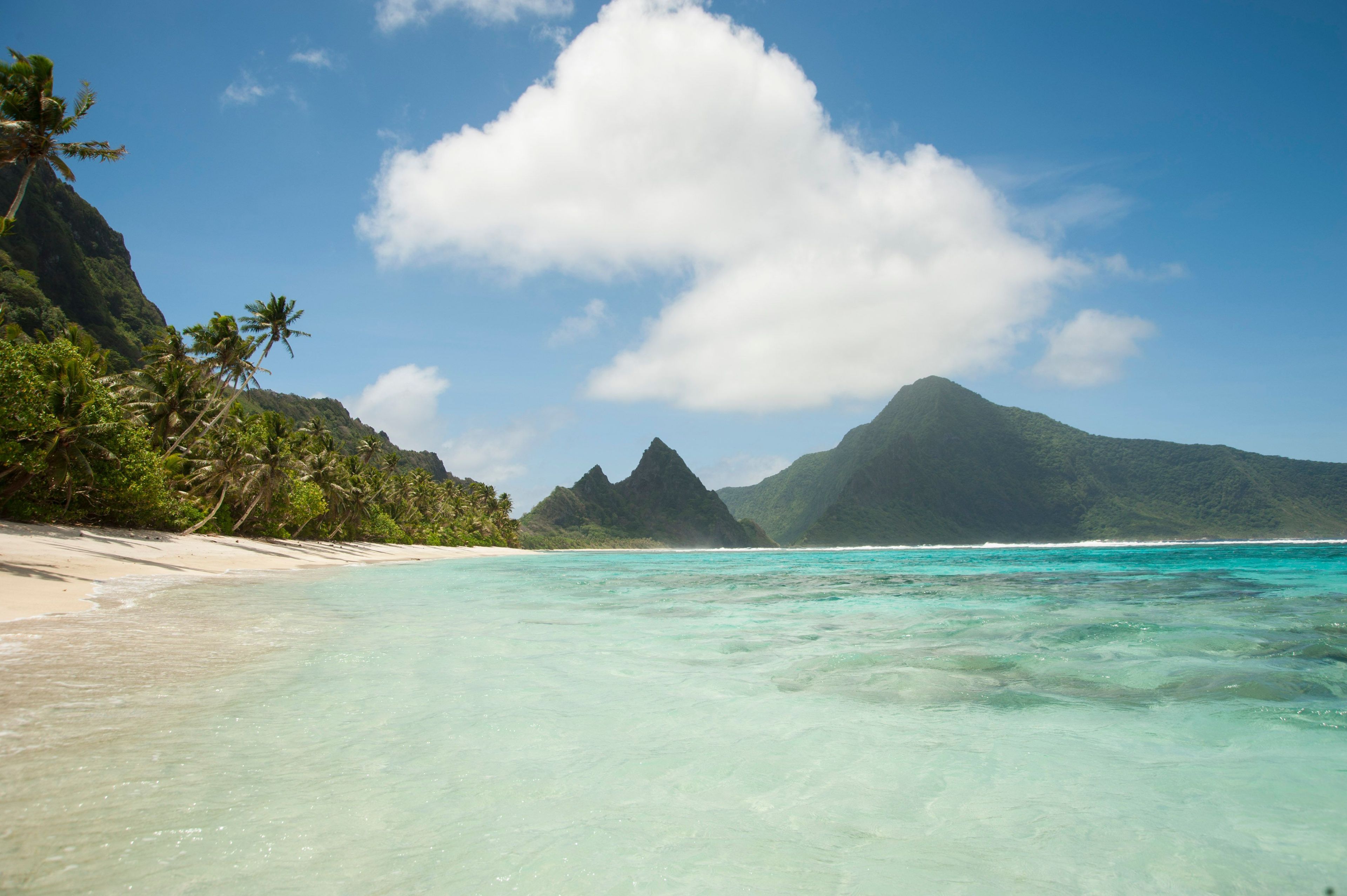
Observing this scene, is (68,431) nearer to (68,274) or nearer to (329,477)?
(329,477)

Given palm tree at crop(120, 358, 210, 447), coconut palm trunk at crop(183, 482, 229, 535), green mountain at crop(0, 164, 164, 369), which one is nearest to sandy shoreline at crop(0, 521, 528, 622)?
coconut palm trunk at crop(183, 482, 229, 535)

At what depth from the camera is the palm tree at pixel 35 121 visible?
23.5 m

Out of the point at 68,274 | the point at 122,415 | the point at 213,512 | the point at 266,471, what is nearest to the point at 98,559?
the point at 122,415

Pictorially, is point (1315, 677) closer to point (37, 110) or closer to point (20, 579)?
point (20, 579)

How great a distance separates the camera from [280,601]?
54.6 ft

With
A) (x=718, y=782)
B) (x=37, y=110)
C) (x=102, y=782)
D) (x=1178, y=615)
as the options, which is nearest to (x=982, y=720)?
(x=718, y=782)

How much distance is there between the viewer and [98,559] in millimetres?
23469

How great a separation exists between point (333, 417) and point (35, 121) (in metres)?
139

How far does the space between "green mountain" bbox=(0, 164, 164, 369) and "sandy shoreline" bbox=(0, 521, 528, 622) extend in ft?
164

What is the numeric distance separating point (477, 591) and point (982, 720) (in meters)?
20.2

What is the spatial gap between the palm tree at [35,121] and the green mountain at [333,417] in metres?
97.1

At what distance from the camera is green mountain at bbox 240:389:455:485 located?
430ft

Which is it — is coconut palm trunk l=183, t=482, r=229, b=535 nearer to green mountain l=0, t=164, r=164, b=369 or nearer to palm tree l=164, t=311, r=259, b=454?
palm tree l=164, t=311, r=259, b=454

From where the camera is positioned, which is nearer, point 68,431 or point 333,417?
point 68,431
